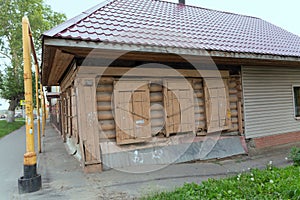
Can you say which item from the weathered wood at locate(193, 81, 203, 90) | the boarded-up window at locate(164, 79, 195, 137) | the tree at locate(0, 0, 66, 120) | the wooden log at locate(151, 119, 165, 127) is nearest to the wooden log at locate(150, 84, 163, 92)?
the boarded-up window at locate(164, 79, 195, 137)

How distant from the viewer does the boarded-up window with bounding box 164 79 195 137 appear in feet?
18.9

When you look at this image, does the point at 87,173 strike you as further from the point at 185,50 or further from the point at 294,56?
the point at 294,56

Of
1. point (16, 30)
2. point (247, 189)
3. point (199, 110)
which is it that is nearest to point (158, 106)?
point (199, 110)

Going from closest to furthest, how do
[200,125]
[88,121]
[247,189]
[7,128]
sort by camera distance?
1. [247,189]
2. [88,121]
3. [200,125]
4. [7,128]

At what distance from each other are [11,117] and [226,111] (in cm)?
2323

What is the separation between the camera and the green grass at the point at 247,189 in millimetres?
3219

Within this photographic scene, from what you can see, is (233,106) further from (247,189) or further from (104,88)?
(104,88)

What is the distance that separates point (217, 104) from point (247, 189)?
3.28 m

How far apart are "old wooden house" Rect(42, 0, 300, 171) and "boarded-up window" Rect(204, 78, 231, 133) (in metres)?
0.03

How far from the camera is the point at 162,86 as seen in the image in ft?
18.9

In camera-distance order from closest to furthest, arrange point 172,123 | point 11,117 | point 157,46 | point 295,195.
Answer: point 295,195
point 157,46
point 172,123
point 11,117

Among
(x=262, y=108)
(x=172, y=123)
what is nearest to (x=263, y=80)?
(x=262, y=108)

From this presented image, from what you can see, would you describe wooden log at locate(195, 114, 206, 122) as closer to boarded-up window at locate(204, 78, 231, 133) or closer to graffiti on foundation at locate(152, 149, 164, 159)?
boarded-up window at locate(204, 78, 231, 133)

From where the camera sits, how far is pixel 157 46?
179 inches
